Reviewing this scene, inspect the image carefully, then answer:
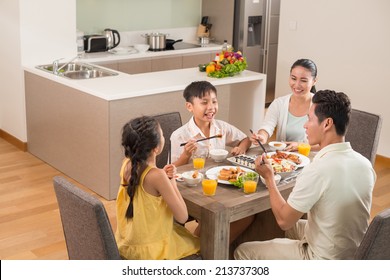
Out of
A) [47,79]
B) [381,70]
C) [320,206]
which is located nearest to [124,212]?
[320,206]

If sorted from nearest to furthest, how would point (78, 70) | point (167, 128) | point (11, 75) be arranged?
point (167, 128) < point (78, 70) < point (11, 75)

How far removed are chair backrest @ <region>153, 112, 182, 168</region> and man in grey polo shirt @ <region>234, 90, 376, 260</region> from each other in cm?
A: 108

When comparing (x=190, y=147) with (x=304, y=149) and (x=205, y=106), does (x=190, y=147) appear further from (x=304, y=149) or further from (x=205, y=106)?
(x=304, y=149)

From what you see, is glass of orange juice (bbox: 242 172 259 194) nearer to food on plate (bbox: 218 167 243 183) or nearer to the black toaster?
food on plate (bbox: 218 167 243 183)

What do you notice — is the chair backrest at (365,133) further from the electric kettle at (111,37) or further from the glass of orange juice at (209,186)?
the electric kettle at (111,37)

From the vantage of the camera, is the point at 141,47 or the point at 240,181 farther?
the point at 141,47

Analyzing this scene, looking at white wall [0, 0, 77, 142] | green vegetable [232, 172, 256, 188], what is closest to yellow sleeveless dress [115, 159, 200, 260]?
green vegetable [232, 172, 256, 188]

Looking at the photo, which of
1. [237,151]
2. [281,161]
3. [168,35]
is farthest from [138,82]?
[168,35]

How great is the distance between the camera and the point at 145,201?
2.60 metres

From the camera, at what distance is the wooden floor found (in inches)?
149

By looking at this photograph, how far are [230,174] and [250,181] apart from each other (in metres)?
0.17

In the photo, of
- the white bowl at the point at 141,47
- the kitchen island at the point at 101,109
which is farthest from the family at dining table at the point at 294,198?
the white bowl at the point at 141,47

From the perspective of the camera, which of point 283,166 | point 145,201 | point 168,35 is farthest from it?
point 168,35

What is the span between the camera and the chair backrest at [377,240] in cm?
228
